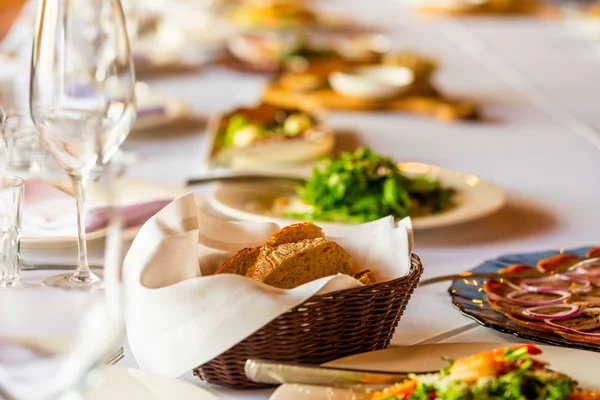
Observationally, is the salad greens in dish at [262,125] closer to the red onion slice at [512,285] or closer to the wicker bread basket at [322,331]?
the red onion slice at [512,285]

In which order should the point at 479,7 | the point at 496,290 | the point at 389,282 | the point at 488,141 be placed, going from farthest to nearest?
the point at 479,7, the point at 488,141, the point at 496,290, the point at 389,282

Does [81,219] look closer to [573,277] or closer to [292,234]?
[292,234]

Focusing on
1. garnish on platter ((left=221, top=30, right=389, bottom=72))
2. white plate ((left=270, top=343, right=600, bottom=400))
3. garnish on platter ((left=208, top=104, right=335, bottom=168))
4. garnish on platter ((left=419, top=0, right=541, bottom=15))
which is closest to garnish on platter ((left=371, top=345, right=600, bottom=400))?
white plate ((left=270, top=343, right=600, bottom=400))

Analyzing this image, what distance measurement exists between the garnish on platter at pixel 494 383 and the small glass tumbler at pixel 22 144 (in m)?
0.87

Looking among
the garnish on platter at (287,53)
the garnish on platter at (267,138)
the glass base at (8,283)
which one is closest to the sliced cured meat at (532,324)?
the glass base at (8,283)

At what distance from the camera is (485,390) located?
0.67 meters

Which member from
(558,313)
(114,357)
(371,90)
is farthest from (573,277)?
(371,90)

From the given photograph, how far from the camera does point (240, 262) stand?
90cm

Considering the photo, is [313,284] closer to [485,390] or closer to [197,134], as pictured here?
[485,390]

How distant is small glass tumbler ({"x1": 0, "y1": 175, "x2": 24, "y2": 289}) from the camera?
3.10ft

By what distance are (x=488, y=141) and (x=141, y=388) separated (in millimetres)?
1568

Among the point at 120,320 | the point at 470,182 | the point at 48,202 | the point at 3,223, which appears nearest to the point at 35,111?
the point at 3,223

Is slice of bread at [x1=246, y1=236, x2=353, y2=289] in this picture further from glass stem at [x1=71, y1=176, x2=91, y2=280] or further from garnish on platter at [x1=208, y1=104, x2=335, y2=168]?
garnish on platter at [x1=208, y1=104, x2=335, y2=168]

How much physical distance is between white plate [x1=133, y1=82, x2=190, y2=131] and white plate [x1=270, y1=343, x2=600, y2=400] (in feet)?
4.34
